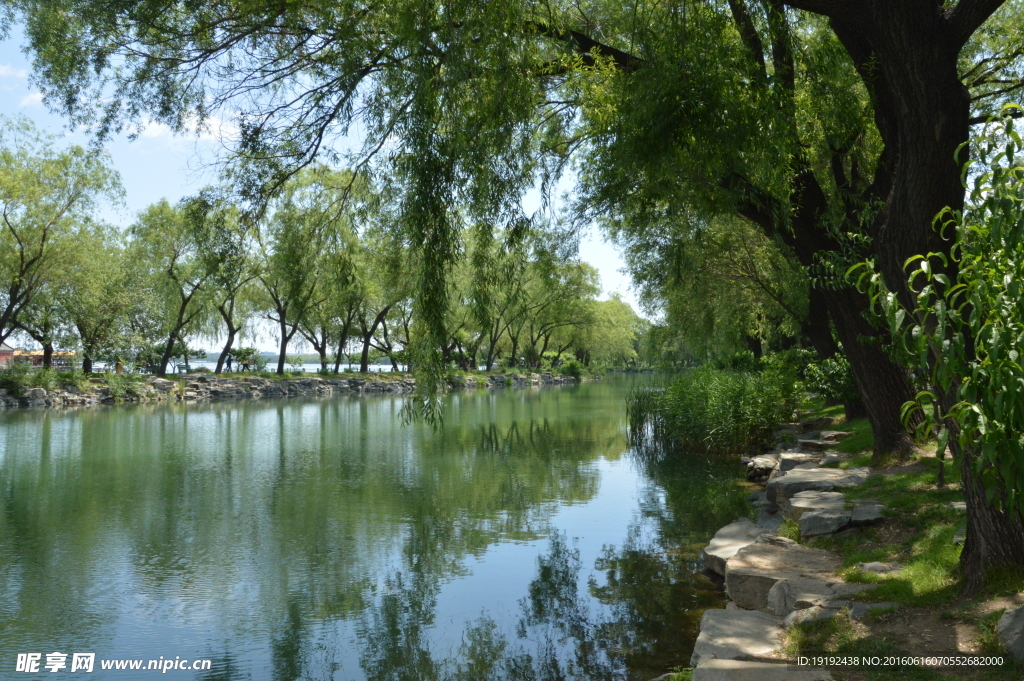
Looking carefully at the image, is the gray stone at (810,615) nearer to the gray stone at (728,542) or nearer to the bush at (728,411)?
the gray stone at (728,542)

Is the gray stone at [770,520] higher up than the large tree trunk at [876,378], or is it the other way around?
the large tree trunk at [876,378]

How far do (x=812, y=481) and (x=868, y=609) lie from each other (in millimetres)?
3804

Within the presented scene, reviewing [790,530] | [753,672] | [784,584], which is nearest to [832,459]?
[790,530]

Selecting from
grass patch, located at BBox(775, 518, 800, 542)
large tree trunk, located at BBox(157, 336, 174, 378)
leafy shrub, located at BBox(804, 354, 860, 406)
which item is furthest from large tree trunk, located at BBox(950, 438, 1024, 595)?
large tree trunk, located at BBox(157, 336, 174, 378)

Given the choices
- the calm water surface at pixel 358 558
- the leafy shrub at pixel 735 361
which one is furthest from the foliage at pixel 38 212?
the leafy shrub at pixel 735 361

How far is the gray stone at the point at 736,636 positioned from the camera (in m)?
4.12

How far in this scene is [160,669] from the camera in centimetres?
499

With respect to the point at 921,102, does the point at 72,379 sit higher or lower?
lower

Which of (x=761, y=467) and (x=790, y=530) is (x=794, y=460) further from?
(x=790, y=530)

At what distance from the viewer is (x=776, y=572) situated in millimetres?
5379

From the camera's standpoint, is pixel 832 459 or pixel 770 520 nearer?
pixel 770 520

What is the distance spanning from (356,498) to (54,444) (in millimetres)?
8644

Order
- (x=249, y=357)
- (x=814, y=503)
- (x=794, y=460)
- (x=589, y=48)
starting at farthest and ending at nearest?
(x=249, y=357) < (x=794, y=460) < (x=589, y=48) < (x=814, y=503)

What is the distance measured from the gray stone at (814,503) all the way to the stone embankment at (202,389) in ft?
44.5
